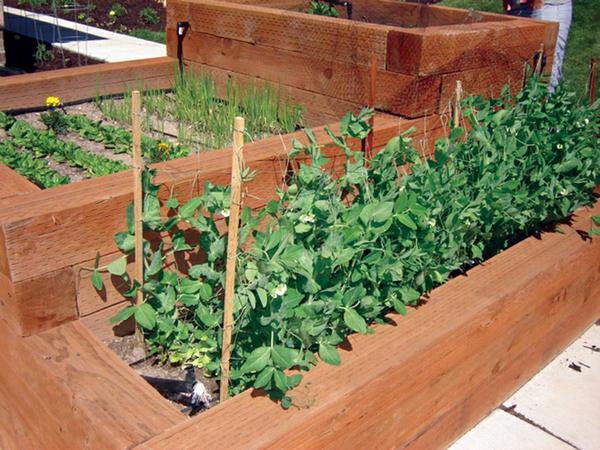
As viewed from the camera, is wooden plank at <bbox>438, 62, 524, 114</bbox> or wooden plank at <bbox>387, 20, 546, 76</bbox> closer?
wooden plank at <bbox>387, 20, 546, 76</bbox>

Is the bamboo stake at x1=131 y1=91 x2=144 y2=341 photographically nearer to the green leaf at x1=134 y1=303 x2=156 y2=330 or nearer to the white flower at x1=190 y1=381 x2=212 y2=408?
the green leaf at x1=134 y1=303 x2=156 y2=330

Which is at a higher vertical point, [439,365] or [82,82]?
[82,82]

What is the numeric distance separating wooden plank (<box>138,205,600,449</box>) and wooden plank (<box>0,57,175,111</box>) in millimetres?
2423

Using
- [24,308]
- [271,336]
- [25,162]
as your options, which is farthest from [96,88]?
[271,336]

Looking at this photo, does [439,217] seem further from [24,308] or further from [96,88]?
[96,88]

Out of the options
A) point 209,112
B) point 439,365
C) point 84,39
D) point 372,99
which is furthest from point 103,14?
point 439,365

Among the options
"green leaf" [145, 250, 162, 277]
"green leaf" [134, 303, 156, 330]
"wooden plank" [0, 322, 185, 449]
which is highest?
"green leaf" [145, 250, 162, 277]

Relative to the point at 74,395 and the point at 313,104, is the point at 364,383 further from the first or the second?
the point at 313,104

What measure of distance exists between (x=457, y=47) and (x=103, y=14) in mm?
7784

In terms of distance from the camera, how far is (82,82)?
12.8ft

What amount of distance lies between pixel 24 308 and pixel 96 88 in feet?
7.29

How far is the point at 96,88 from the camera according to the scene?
3.98 metres

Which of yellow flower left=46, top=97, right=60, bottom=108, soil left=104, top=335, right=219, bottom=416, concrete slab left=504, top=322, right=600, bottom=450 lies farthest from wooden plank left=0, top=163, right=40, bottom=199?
concrete slab left=504, top=322, right=600, bottom=450

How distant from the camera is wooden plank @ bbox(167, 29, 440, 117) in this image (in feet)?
10.8
